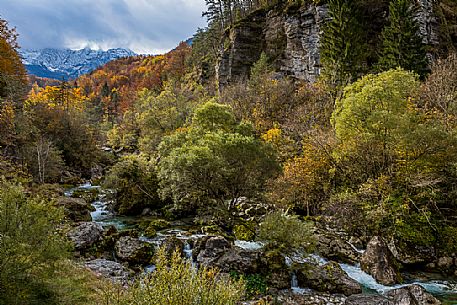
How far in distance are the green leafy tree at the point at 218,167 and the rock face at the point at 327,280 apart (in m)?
7.77

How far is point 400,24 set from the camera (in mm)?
37500

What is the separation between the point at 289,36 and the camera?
168 feet

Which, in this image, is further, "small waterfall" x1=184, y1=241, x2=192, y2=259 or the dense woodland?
"small waterfall" x1=184, y1=241, x2=192, y2=259

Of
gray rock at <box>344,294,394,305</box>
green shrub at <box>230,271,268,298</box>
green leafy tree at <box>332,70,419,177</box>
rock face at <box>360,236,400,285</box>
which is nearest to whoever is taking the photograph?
gray rock at <box>344,294,394,305</box>

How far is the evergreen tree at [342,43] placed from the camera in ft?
125

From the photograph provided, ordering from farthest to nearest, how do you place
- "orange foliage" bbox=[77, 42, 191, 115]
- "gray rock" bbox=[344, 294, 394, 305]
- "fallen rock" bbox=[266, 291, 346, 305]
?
"orange foliage" bbox=[77, 42, 191, 115]
"fallen rock" bbox=[266, 291, 346, 305]
"gray rock" bbox=[344, 294, 394, 305]

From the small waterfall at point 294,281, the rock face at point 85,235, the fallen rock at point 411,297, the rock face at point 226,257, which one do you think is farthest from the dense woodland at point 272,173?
the fallen rock at point 411,297

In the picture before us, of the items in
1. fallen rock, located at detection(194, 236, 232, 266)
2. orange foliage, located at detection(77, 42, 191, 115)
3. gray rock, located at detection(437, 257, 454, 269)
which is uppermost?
orange foliage, located at detection(77, 42, 191, 115)

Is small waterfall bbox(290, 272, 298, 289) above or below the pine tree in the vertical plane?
below

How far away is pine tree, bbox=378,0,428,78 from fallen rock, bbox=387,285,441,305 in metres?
28.4

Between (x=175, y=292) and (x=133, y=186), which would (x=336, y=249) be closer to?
(x=175, y=292)

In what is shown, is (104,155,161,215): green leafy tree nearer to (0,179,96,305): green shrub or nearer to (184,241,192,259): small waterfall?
(184,241,192,259): small waterfall

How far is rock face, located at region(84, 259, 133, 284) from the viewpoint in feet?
46.1

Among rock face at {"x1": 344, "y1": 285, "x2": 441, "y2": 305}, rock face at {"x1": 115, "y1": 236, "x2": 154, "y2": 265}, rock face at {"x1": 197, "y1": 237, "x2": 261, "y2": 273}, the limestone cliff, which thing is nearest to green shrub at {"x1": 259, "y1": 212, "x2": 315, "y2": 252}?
rock face at {"x1": 197, "y1": 237, "x2": 261, "y2": 273}
